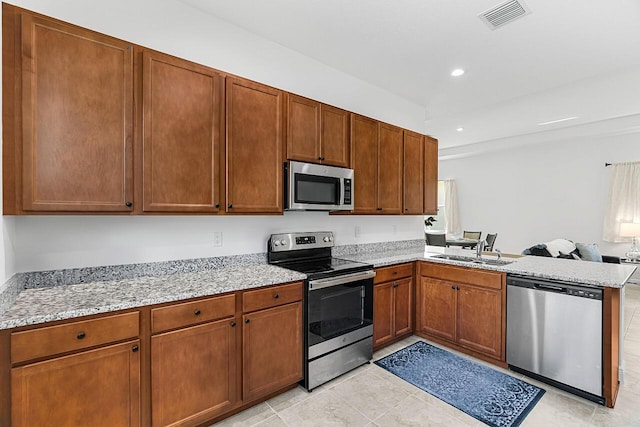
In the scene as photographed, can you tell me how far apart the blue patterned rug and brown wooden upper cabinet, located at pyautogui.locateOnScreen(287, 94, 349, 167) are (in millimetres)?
1978

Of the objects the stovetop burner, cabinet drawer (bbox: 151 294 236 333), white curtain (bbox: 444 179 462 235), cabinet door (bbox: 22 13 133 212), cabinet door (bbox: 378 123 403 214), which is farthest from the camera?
white curtain (bbox: 444 179 462 235)

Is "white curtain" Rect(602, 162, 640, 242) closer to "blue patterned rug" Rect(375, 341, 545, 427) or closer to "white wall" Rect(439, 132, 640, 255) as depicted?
"white wall" Rect(439, 132, 640, 255)

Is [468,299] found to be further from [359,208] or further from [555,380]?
[359,208]

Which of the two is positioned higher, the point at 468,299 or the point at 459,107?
the point at 459,107

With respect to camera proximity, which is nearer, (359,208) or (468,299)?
(468,299)

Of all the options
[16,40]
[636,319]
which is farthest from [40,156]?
[636,319]

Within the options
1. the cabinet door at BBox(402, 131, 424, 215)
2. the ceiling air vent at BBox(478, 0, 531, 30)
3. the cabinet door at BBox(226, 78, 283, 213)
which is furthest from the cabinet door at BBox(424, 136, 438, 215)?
the cabinet door at BBox(226, 78, 283, 213)

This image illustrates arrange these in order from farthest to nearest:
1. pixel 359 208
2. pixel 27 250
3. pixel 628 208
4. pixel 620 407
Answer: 1. pixel 628 208
2. pixel 359 208
3. pixel 620 407
4. pixel 27 250

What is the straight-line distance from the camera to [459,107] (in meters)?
4.60

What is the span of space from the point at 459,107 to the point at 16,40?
477cm

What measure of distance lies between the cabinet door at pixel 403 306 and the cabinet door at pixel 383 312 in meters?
0.07

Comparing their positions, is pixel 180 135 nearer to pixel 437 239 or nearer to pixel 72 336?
pixel 72 336

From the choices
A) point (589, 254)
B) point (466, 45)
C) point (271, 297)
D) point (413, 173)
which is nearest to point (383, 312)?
point (271, 297)

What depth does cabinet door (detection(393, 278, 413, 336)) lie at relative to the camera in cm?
320
